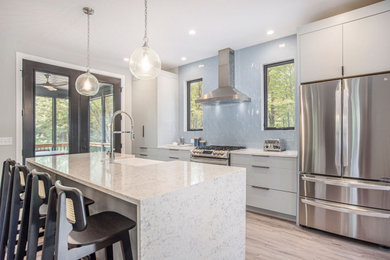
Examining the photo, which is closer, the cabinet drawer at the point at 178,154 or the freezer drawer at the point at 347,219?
the freezer drawer at the point at 347,219

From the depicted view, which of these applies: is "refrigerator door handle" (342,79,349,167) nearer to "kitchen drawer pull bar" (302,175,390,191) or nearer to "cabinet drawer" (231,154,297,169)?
"kitchen drawer pull bar" (302,175,390,191)

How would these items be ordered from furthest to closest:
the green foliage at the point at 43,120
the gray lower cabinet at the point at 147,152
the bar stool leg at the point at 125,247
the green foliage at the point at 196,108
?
the green foliage at the point at 196,108, the gray lower cabinet at the point at 147,152, the green foliage at the point at 43,120, the bar stool leg at the point at 125,247

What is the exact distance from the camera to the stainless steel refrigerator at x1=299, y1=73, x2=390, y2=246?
2.19 metres

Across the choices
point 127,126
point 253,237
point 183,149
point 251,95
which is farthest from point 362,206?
point 127,126

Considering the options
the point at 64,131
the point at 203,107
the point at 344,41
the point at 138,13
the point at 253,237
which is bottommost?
the point at 253,237

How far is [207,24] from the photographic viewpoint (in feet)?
9.84

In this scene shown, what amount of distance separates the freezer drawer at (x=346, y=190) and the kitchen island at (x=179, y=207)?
135 cm

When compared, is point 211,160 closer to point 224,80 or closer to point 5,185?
point 224,80

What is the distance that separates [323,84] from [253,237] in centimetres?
194

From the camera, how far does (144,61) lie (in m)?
2.03

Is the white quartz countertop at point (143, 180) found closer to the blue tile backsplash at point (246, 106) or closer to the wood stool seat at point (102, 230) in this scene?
the wood stool seat at point (102, 230)

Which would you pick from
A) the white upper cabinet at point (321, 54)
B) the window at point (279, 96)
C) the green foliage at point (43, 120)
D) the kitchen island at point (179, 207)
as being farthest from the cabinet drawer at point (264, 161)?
the green foliage at point (43, 120)

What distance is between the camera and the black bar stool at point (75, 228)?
3.40ft

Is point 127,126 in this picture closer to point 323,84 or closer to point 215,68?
point 215,68
